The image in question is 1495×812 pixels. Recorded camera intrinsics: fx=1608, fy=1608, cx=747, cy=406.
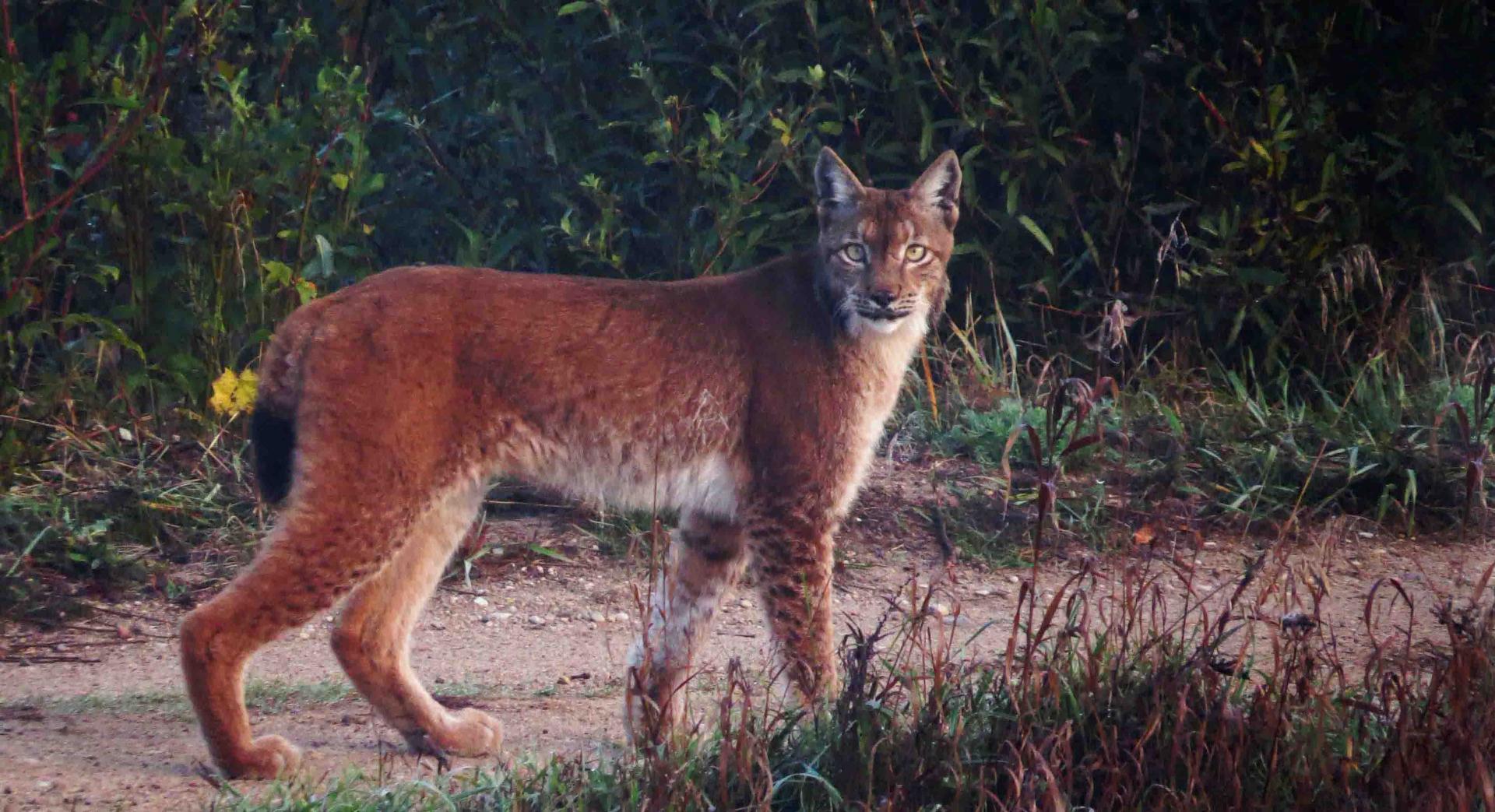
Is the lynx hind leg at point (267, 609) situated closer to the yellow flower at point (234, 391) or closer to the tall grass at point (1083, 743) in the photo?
the tall grass at point (1083, 743)

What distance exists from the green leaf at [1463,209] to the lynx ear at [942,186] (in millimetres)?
2755

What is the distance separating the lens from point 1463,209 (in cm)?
680

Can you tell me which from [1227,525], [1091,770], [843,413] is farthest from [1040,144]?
[1091,770]

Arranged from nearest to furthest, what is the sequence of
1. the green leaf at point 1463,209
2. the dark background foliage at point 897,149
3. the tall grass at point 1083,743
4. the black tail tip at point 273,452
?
the tall grass at point 1083,743, the black tail tip at point 273,452, the dark background foliage at point 897,149, the green leaf at point 1463,209

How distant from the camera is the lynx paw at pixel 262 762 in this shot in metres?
3.88

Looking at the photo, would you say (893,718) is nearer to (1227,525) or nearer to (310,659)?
(310,659)

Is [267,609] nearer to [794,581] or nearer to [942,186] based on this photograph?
[794,581]

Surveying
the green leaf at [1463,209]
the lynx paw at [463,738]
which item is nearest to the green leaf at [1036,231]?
the green leaf at [1463,209]

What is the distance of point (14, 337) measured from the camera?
6.59 m

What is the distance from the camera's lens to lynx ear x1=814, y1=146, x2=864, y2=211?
5.13m

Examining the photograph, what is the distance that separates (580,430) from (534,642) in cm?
112

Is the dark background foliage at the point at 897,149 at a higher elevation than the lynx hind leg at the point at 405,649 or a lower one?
higher

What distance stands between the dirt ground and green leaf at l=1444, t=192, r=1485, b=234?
1615mm

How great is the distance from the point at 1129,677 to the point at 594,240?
12.4 feet
